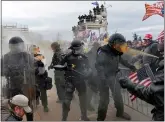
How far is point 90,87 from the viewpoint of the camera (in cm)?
513

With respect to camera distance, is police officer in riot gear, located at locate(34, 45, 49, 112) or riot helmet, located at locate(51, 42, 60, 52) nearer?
police officer in riot gear, located at locate(34, 45, 49, 112)

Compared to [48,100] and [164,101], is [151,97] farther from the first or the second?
[48,100]

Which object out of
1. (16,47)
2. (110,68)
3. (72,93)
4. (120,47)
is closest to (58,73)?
(72,93)

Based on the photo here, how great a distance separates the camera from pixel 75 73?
4.72 m

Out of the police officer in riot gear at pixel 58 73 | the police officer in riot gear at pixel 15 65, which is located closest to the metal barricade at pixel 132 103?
the police officer in riot gear at pixel 58 73

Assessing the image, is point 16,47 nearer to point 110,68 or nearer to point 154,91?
point 110,68

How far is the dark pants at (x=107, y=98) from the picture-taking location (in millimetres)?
4609

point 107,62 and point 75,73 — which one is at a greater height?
point 107,62

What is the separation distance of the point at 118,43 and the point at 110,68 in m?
0.39

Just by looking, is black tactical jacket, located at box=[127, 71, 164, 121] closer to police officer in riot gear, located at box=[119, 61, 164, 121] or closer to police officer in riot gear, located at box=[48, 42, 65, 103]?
police officer in riot gear, located at box=[119, 61, 164, 121]

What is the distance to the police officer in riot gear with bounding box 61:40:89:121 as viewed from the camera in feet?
15.3

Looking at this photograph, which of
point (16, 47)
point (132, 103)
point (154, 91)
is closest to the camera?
point (154, 91)

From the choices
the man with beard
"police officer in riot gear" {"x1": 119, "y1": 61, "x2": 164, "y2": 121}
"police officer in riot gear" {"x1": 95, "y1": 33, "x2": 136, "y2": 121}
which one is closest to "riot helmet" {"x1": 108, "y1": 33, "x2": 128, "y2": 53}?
"police officer in riot gear" {"x1": 95, "y1": 33, "x2": 136, "y2": 121}

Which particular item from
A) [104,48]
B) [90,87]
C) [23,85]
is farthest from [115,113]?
[23,85]
